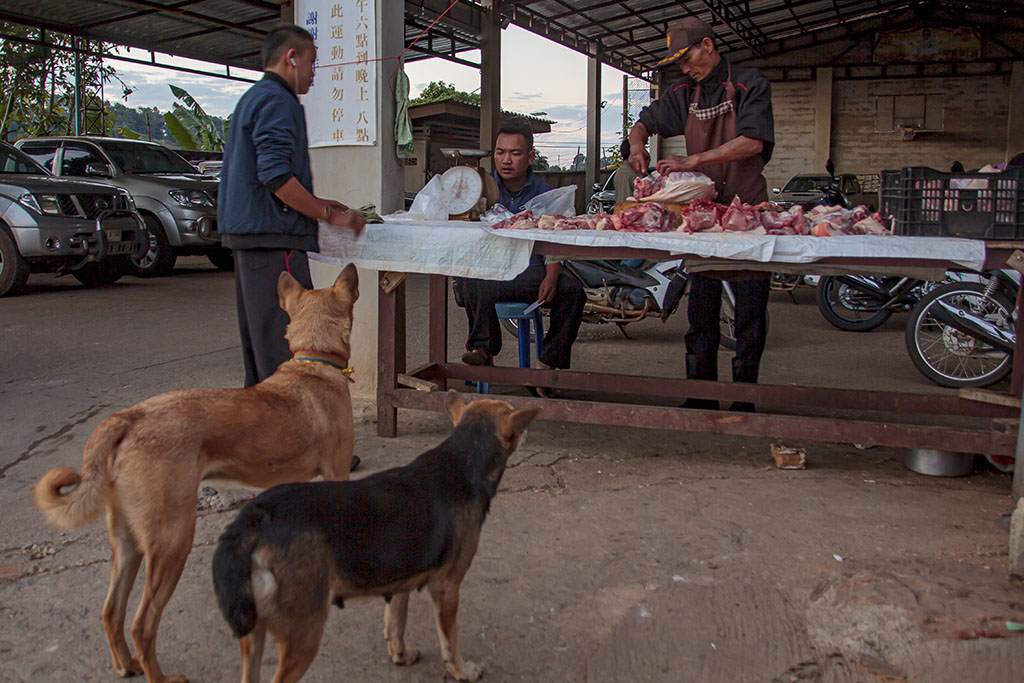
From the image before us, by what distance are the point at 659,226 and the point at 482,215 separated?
153cm

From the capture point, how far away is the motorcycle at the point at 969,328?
629cm

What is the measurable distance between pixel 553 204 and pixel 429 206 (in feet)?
2.79

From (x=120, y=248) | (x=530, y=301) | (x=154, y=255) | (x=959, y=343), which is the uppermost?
(x=120, y=248)

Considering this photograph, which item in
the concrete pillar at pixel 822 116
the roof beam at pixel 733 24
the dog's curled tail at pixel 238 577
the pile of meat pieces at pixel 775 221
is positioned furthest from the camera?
the concrete pillar at pixel 822 116

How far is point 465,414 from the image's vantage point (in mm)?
2717

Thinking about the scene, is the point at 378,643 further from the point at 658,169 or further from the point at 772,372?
the point at 772,372

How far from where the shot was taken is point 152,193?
12.4 m

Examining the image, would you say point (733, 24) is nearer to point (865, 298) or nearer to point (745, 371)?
point (865, 298)

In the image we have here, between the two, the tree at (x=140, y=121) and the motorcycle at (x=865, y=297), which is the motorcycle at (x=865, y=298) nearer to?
the motorcycle at (x=865, y=297)

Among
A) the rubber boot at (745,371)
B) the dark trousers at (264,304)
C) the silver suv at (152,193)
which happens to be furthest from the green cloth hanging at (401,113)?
the silver suv at (152,193)

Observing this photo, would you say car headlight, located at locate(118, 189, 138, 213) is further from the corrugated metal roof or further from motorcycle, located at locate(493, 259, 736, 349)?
motorcycle, located at locate(493, 259, 736, 349)

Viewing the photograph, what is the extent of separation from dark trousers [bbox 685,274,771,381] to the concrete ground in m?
0.54

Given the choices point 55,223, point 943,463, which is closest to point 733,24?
point 55,223

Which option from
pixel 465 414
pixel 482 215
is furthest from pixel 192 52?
pixel 465 414
